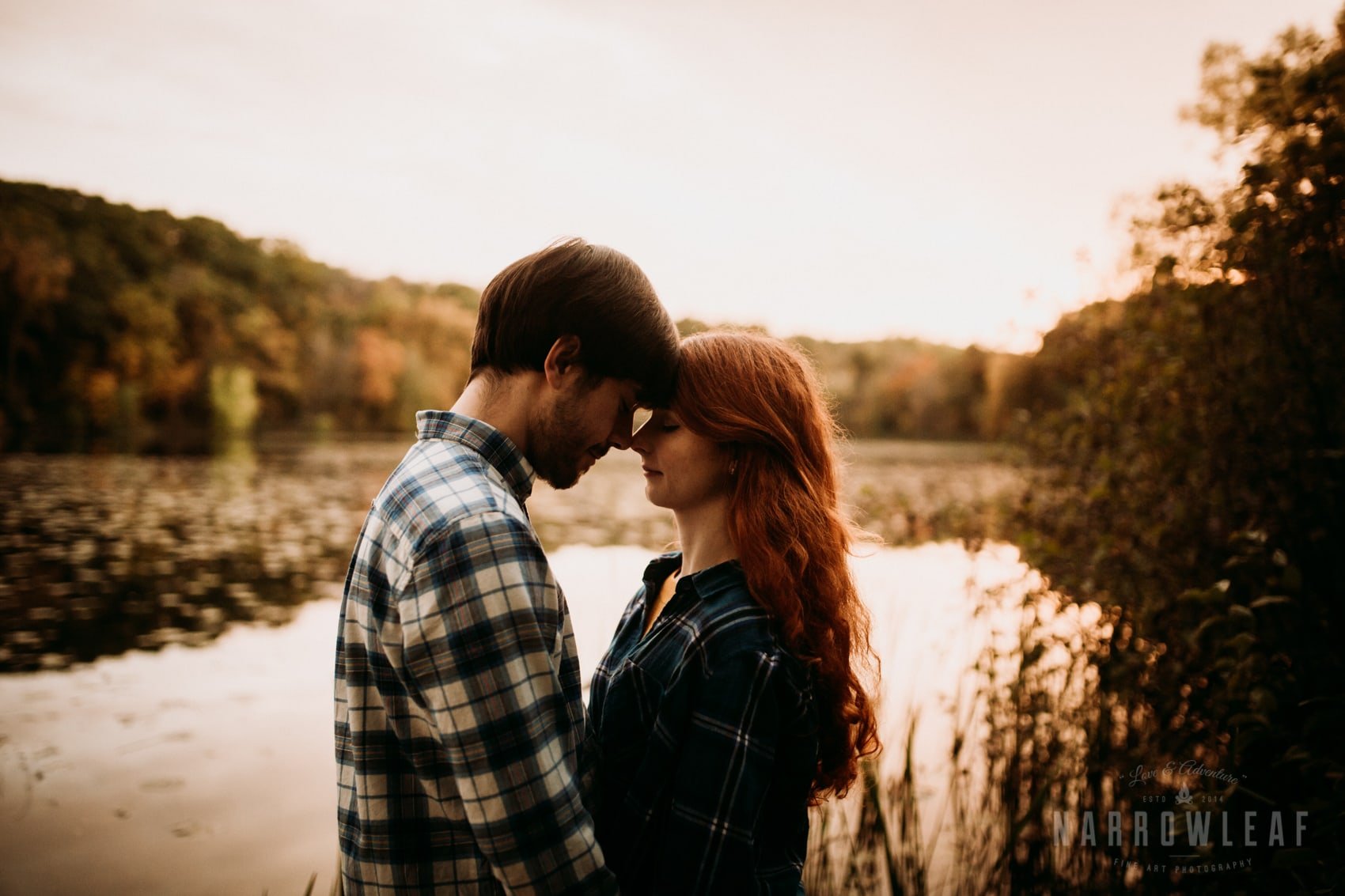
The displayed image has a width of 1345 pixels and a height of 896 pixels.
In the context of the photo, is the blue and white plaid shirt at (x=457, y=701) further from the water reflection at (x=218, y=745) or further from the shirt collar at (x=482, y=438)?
the water reflection at (x=218, y=745)

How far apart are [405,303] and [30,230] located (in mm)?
17813

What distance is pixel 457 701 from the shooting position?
3.59ft

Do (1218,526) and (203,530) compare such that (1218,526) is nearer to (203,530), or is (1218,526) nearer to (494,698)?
(494,698)

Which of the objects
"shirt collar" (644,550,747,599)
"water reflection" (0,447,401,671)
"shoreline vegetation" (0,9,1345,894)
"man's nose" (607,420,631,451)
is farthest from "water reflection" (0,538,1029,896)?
"man's nose" (607,420,631,451)

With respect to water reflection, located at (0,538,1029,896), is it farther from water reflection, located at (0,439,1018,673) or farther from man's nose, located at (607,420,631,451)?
man's nose, located at (607,420,631,451)

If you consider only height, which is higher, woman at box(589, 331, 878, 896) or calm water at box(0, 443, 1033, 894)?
woman at box(589, 331, 878, 896)

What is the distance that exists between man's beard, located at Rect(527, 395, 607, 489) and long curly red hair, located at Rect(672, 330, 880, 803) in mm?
315

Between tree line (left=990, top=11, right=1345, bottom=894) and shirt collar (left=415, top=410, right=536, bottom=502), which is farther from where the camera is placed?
tree line (left=990, top=11, right=1345, bottom=894)

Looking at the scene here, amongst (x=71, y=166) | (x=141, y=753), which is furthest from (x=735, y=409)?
(x=71, y=166)

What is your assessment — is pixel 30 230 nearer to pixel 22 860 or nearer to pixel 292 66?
→ pixel 292 66

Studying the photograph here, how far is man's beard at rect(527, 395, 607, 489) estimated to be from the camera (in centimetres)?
149

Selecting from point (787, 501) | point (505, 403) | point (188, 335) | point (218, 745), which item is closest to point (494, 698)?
point (505, 403)

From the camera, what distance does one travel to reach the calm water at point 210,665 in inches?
193

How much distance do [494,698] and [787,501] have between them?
0.84m
